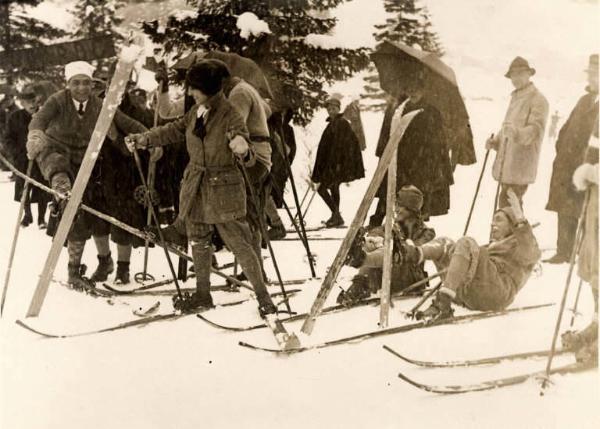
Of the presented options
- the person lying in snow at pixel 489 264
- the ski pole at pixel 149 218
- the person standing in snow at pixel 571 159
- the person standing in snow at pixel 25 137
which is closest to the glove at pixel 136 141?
the ski pole at pixel 149 218

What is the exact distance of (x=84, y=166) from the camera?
15.1 ft

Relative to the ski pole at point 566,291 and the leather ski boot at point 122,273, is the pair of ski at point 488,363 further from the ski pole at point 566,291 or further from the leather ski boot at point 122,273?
the leather ski boot at point 122,273

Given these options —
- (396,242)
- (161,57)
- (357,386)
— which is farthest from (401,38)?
(357,386)

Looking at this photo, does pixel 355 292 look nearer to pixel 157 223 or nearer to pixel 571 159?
pixel 157 223

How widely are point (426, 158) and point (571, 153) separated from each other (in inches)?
35.6

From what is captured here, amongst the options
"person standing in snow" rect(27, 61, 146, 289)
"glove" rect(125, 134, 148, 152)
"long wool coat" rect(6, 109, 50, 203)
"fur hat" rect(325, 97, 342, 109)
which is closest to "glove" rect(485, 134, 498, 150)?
"glove" rect(125, 134, 148, 152)

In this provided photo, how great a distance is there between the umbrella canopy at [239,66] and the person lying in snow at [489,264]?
1521mm

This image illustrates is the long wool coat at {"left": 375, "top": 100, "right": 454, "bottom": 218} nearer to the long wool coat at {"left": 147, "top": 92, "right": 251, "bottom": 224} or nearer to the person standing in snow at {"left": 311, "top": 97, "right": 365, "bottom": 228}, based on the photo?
the long wool coat at {"left": 147, "top": 92, "right": 251, "bottom": 224}

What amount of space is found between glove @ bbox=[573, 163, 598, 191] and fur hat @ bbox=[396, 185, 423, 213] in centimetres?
116

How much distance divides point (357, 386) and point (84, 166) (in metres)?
2.12

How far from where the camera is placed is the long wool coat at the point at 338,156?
7.89 meters

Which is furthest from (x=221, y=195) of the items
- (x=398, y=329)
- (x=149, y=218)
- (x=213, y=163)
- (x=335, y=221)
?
(x=335, y=221)

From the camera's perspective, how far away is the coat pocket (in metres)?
4.39

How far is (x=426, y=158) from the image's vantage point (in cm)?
469
